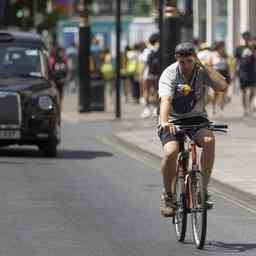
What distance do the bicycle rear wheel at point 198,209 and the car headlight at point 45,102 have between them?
8.84 m

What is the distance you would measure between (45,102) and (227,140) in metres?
4.35

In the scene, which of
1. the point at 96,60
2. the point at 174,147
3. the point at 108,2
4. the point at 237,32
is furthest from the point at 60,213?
the point at 108,2

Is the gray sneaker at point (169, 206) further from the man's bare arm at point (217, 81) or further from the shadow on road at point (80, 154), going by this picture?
the shadow on road at point (80, 154)

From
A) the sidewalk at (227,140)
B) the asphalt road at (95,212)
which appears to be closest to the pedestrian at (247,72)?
the sidewalk at (227,140)

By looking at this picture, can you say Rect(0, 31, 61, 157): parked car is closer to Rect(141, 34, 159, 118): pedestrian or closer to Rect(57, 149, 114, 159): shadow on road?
Rect(57, 149, 114, 159): shadow on road

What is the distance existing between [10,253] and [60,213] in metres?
2.95

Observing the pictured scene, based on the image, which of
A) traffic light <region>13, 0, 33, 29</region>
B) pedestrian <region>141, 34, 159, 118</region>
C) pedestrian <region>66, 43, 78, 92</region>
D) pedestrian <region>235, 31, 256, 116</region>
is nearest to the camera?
pedestrian <region>235, 31, 256, 116</region>

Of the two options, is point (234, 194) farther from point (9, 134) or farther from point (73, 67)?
point (73, 67)

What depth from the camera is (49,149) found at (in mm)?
21375

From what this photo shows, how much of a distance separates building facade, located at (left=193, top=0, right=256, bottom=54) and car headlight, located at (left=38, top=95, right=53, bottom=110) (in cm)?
2426

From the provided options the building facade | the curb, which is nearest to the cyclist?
the curb

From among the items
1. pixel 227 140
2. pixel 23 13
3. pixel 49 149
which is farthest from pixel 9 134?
pixel 23 13

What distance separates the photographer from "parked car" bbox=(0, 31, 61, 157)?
2050cm

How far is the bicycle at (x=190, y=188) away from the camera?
11594 millimetres
